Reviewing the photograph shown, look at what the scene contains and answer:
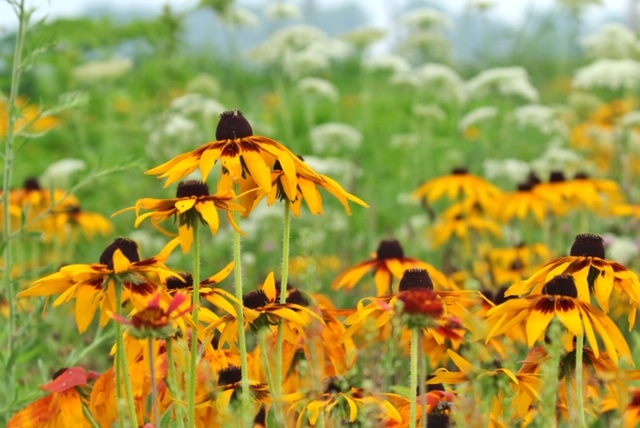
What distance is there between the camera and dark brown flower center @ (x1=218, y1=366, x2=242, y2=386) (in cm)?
200

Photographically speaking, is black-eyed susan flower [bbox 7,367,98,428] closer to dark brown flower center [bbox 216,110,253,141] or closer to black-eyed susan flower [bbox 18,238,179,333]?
black-eyed susan flower [bbox 18,238,179,333]

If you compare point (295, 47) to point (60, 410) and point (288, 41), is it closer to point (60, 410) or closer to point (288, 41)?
point (288, 41)

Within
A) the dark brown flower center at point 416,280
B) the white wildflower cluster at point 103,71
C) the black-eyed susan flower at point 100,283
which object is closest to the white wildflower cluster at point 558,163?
the white wildflower cluster at point 103,71

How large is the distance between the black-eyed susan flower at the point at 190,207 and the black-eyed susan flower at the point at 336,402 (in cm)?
29

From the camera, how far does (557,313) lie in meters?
1.73

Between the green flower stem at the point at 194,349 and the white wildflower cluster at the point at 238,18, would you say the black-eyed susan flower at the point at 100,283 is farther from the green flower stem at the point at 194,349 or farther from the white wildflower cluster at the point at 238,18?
the white wildflower cluster at the point at 238,18

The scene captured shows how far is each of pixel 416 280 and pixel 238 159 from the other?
0.37 meters

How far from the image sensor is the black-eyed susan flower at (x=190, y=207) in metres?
1.71

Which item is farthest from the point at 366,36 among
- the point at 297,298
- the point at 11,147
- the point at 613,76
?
the point at 297,298

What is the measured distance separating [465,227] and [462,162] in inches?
104

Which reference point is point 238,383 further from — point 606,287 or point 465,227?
point 465,227

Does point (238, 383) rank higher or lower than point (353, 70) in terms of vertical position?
lower

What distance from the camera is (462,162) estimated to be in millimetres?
7215

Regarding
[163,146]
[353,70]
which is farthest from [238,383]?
[353,70]
